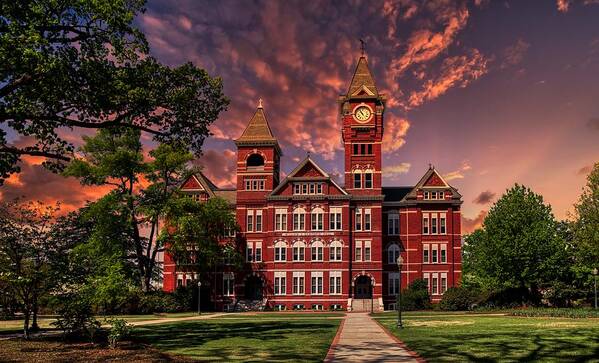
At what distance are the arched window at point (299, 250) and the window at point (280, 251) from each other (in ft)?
3.85

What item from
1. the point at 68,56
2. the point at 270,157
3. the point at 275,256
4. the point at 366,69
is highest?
the point at 366,69

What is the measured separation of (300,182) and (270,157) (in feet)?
16.9

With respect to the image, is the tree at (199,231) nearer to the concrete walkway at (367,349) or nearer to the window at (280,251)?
the window at (280,251)

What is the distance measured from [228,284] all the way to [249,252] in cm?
453

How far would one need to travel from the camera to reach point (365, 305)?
60.9 metres

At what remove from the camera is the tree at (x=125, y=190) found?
52.2 metres

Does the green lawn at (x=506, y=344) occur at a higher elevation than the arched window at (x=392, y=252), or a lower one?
lower

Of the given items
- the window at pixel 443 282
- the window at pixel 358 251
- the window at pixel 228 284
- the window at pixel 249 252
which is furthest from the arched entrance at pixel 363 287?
the window at pixel 228 284

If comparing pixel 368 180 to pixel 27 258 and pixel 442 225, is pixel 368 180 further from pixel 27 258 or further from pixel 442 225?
pixel 27 258

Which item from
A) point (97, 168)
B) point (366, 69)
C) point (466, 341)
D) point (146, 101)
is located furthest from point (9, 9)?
point (366, 69)

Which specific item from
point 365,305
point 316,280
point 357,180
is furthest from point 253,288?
point 357,180

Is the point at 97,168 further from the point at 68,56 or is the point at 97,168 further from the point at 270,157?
the point at 68,56

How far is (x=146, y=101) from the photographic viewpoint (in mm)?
22344

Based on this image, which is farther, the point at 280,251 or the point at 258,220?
the point at 258,220
